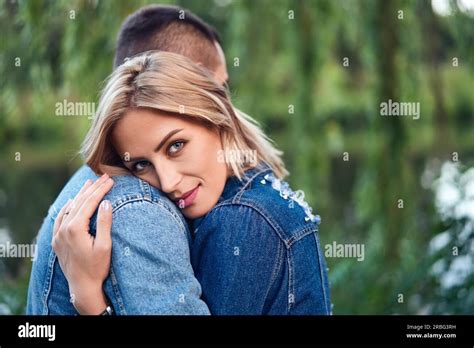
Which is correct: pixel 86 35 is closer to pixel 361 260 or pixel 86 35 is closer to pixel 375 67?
pixel 375 67

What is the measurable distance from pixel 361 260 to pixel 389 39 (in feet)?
2.95

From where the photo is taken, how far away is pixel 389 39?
3.08 m

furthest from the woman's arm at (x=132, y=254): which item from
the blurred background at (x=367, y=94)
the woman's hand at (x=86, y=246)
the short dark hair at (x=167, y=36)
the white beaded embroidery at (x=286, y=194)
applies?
the blurred background at (x=367, y=94)

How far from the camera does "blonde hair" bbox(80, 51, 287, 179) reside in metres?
1.51

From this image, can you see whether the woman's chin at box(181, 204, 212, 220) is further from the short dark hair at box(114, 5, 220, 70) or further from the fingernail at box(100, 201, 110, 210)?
the short dark hair at box(114, 5, 220, 70)

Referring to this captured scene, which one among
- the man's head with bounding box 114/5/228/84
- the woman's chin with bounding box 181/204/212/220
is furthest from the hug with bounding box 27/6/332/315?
the man's head with bounding box 114/5/228/84

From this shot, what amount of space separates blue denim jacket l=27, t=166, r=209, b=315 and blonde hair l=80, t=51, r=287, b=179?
10cm

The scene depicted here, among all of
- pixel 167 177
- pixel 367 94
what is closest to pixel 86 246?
pixel 167 177

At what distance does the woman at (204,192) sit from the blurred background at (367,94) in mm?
1010

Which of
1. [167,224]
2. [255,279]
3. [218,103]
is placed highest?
[218,103]

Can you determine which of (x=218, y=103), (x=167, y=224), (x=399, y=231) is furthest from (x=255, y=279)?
(x=399, y=231)
